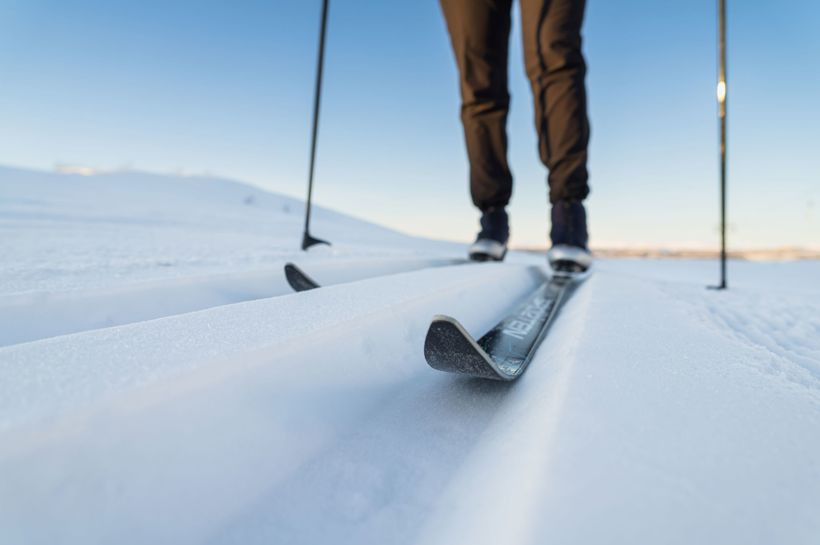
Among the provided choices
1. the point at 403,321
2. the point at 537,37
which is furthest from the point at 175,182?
the point at 403,321

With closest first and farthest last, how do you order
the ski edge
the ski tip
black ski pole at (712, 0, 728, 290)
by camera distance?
the ski edge < the ski tip < black ski pole at (712, 0, 728, 290)

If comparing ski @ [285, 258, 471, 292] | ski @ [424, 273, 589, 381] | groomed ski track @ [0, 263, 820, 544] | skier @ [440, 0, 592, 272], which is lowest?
groomed ski track @ [0, 263, 820, 544]

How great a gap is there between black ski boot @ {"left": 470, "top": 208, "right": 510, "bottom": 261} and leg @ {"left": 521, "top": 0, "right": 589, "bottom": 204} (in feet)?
0.69

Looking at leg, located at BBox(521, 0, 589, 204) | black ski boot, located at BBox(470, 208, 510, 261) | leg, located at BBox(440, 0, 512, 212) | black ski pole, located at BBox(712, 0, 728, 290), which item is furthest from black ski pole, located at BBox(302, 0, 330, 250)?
black ski pole, located at BBox(712, 0, 728, 290)

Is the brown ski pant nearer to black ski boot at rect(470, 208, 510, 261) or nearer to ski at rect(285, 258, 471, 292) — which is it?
black ski boot at rect(470, 208, 510, 261)

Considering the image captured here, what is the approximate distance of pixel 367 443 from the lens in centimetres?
29

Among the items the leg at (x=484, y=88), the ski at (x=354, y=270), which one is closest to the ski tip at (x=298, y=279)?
the ski at (x=354, y=270)

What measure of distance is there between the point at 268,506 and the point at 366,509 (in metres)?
0.05

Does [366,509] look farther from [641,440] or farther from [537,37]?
[537,37]

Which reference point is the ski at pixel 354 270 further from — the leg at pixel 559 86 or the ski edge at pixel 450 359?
the leg at pixel 559 86

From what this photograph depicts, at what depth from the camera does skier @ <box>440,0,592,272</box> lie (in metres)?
1.20

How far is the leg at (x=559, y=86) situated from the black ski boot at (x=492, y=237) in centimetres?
21

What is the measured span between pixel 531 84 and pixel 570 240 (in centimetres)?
51

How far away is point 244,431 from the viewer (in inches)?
9.5
